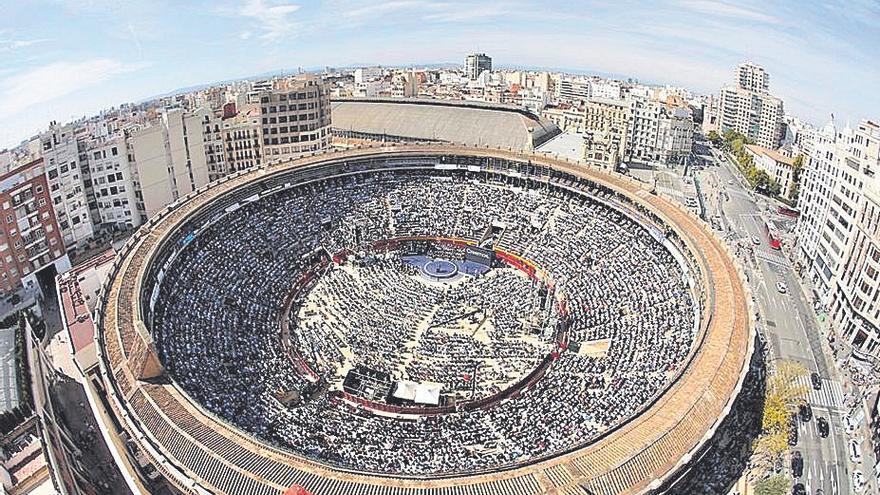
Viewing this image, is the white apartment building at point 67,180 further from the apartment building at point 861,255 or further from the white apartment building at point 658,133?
the white apartment building at point 658,133

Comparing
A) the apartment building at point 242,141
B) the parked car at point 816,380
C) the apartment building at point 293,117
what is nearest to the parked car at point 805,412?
the parked car at point 816,380

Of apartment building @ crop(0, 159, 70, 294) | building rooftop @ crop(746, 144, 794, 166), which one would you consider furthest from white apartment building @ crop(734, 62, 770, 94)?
apartment building @ crop(0, 159, 70, 294)

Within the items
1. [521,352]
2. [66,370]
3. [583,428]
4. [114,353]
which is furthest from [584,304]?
[66,370]

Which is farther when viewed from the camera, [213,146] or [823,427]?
[213,146]

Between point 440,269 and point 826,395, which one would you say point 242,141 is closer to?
point 440,269

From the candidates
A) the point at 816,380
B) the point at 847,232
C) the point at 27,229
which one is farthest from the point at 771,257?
the point at 27,229

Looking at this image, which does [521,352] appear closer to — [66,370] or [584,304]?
[584,304]

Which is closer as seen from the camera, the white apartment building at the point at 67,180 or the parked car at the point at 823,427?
the parked car at the point at 823,427
